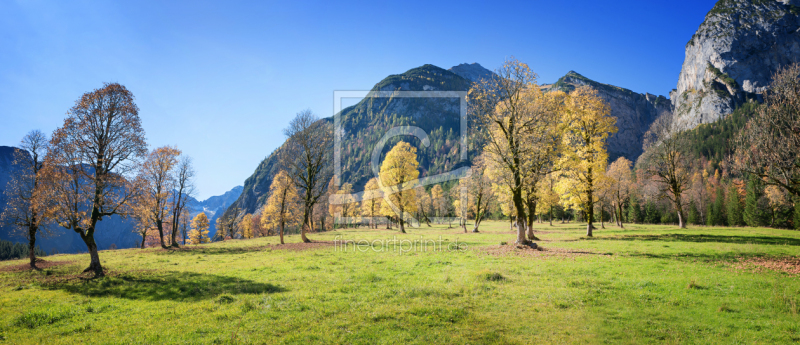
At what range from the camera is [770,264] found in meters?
16.0

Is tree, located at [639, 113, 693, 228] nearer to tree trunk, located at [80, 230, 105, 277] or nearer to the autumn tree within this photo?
the autumn tree

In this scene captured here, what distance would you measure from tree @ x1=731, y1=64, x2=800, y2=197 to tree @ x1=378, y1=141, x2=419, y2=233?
32.2 metres

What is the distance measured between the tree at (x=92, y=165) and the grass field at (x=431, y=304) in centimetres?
368

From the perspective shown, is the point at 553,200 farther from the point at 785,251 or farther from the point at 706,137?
the point at 706,137

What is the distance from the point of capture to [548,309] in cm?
998

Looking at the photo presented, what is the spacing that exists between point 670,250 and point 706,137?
8893 inches

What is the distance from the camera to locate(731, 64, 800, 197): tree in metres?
19.6

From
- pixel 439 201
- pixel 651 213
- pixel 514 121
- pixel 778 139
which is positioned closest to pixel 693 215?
pixel 651 213

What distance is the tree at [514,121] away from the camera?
23.5 m

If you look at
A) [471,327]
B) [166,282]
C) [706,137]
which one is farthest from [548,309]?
[706,137]

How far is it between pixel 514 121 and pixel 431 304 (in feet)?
60.0

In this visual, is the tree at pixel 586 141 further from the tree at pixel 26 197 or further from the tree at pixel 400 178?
the tree at pixel 26 197

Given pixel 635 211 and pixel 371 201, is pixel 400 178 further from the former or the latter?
pixel 635 211

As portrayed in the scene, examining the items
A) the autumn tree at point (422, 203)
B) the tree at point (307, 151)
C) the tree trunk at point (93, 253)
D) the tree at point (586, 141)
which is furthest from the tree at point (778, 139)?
the tree trunk at point (93, 253)
